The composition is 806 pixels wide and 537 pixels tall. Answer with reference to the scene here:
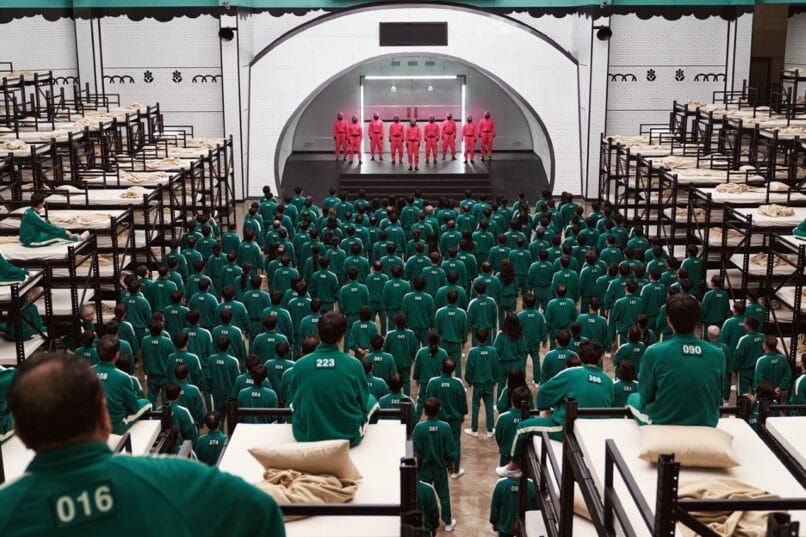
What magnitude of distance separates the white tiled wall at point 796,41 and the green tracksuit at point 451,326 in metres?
18.9

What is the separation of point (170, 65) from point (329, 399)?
23.9m

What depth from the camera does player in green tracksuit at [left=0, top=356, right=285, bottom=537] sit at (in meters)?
2.85

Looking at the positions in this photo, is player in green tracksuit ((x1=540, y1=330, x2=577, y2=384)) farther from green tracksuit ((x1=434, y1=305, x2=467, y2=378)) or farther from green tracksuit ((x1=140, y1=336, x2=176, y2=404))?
green tracksuit ((x1=140, y1=336, x2=176, y2=404))

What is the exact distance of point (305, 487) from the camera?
5.09m

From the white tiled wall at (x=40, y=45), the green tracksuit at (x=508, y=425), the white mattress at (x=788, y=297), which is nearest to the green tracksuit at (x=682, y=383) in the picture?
the green tracksuit at (x=508, y=425)

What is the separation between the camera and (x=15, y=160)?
16.8 meters

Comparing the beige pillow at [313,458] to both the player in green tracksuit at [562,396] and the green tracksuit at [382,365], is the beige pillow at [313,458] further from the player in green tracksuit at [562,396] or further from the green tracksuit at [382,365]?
the green tracksuit at [382,365]

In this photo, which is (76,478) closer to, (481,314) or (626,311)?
(481,314)

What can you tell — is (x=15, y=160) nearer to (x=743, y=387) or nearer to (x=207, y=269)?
(x=207, y=269)

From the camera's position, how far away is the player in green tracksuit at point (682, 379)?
225 inches

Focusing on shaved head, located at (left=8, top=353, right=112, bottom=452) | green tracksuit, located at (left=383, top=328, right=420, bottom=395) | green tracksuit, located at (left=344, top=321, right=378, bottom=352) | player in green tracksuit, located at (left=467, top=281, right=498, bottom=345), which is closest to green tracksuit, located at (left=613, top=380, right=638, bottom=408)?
green tracksuit, located at (left=383, top=328, right=420, bottom=395)

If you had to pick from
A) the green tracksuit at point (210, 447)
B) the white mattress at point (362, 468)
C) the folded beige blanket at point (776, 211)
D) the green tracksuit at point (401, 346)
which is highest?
the folded beige blanket at point (776, 211)

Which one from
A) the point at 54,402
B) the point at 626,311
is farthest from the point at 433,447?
the point at 54,402

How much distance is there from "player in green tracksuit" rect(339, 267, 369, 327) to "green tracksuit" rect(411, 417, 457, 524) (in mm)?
5044
